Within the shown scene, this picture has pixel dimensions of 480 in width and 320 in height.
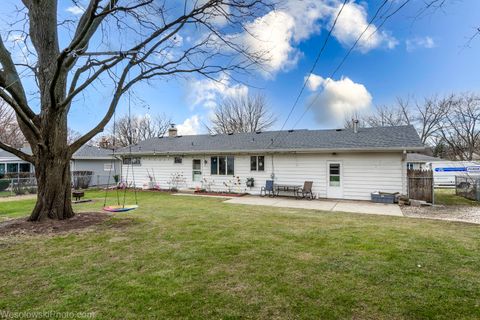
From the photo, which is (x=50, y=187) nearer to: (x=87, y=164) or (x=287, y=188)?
(x=287, y=188)

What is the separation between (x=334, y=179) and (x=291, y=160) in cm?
222

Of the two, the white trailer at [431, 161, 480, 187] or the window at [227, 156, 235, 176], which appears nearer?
the window at [227, 156, 235, 176]

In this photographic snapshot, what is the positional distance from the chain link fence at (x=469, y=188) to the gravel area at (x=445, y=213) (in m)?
3.42

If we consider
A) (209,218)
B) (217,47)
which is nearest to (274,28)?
(217,47)

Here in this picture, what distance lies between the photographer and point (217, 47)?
643cm

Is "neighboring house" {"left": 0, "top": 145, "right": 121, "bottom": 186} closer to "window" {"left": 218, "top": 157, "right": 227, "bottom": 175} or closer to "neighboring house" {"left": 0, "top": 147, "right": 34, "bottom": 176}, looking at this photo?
"neighboring house" {"left": 0, "top": 147, "right": 34, "bottom": 176}

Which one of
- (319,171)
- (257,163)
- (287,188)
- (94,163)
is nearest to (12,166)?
(94,163)

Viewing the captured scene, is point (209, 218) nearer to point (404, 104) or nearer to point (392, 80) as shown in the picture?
point (392, 80)

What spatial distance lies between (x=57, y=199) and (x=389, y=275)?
24.0 ft

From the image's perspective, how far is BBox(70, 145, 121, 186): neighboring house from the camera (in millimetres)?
19391

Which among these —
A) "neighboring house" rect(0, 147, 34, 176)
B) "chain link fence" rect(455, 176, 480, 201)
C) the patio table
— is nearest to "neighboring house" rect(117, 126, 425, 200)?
the patio table

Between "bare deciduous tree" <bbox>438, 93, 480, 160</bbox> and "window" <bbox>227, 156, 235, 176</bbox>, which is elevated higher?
"bare deciduous tree" <bbox>438, 93, 480, 160</bbox>

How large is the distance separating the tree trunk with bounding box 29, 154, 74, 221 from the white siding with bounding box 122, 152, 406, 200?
8948 millimetres

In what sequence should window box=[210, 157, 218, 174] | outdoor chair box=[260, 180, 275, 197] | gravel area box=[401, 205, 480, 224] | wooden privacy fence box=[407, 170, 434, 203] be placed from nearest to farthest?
gravel area box=[401, 205, 480, 224] → wooden privacy fence box=[407, 170, 434, 203] → outdoor chair box=[260, 180, 275, 197] → window box=[210, 157, 218, 174]
